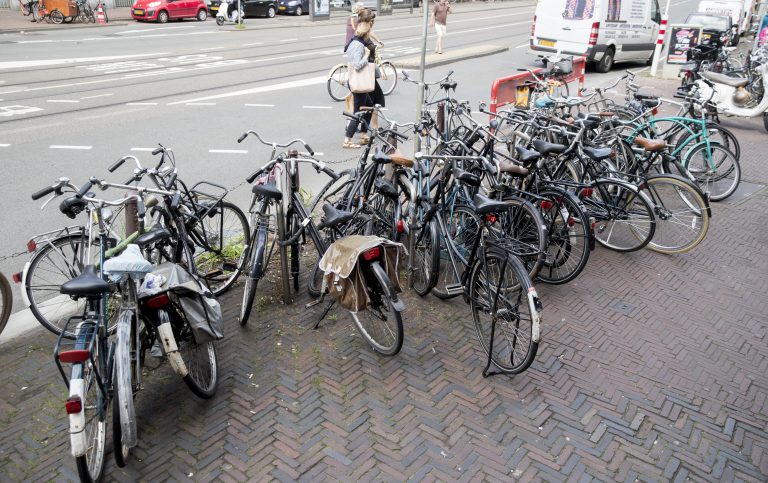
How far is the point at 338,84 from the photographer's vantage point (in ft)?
40.7

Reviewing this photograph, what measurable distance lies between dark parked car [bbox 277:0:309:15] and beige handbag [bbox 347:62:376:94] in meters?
23.7

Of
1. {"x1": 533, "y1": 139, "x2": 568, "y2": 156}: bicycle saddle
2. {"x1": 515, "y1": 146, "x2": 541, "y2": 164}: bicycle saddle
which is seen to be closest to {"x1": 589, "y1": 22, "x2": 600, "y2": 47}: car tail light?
{"x1": 533, "y1": 139, "x2": 568, "y2": 156}: bicycle saddle

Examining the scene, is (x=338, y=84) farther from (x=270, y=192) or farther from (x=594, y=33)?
(x=270, y=192)

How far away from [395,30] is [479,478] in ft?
82.2

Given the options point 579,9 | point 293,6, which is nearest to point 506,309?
point 579,9

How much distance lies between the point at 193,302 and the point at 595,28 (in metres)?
14.7

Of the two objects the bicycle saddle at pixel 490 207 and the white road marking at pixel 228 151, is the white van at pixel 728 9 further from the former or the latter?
the bicycle saddle at pixel 490 207

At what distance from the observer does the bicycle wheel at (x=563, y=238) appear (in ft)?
16.2

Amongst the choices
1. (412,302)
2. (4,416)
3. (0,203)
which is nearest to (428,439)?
(412,302)

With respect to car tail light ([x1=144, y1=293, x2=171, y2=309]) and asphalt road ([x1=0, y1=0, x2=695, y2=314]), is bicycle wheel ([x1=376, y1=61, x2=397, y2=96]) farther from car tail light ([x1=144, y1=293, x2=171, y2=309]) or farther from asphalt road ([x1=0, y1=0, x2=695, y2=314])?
car tail light ([x1=144, y1=293, x2=171, y2=309])

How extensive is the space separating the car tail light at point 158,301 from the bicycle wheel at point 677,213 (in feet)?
13.8

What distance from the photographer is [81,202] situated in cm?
382

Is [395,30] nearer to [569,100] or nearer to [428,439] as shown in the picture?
[569,100]

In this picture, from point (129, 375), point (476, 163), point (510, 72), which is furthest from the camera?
point (510, 72)
